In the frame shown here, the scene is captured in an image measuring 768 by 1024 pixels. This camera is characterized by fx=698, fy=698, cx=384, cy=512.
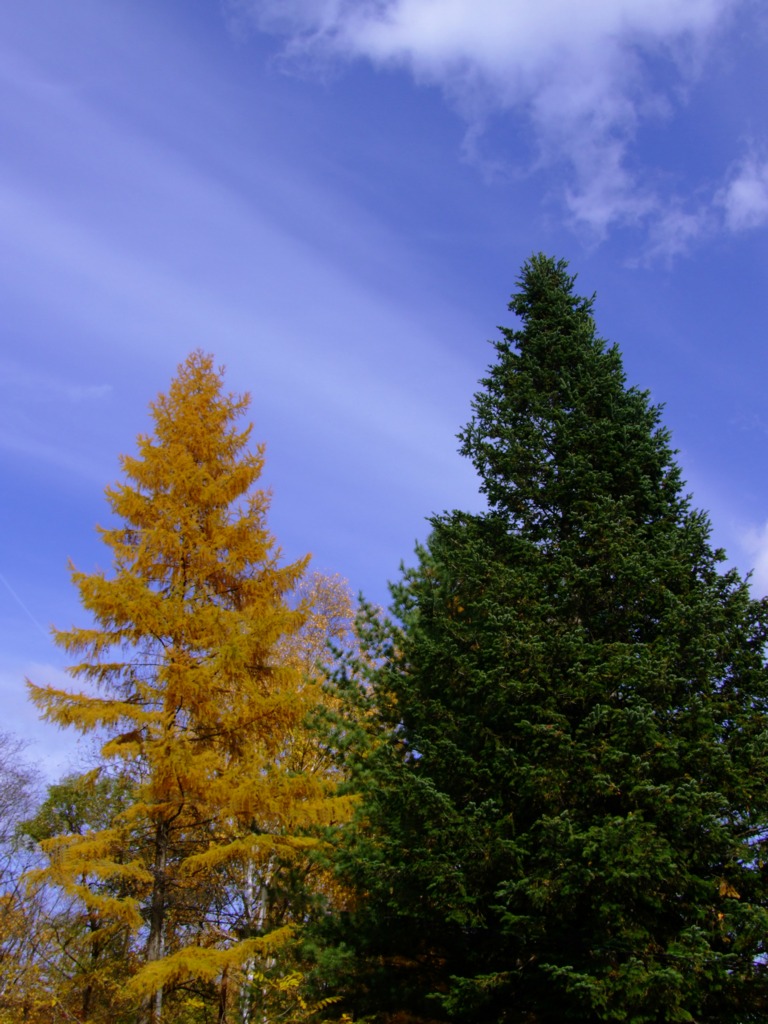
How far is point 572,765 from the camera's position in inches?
327

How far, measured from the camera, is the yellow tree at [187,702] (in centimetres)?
1002

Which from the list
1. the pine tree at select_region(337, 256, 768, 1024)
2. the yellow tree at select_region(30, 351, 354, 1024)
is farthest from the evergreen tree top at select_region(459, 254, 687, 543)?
the yellow tree at select_region(30, 351, 354, 1024)

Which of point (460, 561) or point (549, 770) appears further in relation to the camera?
point (460, 561)

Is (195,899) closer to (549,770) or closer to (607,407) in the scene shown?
(549,770)

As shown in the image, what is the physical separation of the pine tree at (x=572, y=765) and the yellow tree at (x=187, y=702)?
1.57 metres

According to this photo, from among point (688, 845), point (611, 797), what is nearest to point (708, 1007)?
point (688, 845)

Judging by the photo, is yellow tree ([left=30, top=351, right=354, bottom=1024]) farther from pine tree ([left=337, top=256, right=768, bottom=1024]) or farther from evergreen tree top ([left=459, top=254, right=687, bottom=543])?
evergreen tree top ([left=459, top=254, right=687, bottom=543])

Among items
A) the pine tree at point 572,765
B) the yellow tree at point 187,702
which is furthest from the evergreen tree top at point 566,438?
A: the yellow tree at point 187,702

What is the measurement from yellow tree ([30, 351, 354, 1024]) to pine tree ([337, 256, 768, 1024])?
1573mm

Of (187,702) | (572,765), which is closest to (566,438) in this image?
(572,765)

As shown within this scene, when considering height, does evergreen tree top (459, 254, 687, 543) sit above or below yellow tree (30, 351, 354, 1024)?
above

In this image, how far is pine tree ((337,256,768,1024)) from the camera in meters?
7.68

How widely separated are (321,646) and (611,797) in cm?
1093

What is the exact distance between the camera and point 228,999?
47.1 ft
